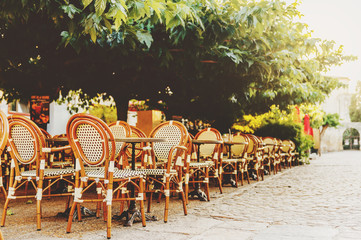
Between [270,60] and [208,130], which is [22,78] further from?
[270,60]

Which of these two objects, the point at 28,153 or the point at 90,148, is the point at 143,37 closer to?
the point at 90,148

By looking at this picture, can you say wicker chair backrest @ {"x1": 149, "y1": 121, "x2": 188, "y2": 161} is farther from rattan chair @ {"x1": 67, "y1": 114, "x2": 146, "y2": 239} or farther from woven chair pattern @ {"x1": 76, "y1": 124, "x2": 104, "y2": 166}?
woven chair pattern @ {"x1": 76, "y1": 124, "x2": 104, "y2": 166}

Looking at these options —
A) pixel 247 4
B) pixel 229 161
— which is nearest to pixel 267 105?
pixel 229 161

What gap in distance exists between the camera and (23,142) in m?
4.64

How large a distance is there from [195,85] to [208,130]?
355cm

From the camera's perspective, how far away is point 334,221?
4.84m

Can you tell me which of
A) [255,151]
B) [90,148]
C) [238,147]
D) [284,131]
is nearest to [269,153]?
[255,151]

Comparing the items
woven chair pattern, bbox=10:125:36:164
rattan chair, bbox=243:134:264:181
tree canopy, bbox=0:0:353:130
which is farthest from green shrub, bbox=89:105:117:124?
woven chair pattern, bbox=10:125:36:164

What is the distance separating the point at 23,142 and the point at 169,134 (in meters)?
1.96

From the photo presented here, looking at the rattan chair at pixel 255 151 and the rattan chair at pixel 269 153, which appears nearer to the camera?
the rattan chair at pixel 255 151

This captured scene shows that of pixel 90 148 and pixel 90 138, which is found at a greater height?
pixel 90 138

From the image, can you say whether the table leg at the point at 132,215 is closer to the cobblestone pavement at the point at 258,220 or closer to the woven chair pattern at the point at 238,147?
the cobblestone pavement at the point at 258,220

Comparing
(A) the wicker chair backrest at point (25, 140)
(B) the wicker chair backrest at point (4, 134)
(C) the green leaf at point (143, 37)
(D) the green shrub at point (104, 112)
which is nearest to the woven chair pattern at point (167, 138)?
(C) the green leaf at point (143, 37)

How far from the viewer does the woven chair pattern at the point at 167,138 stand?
5.75m
